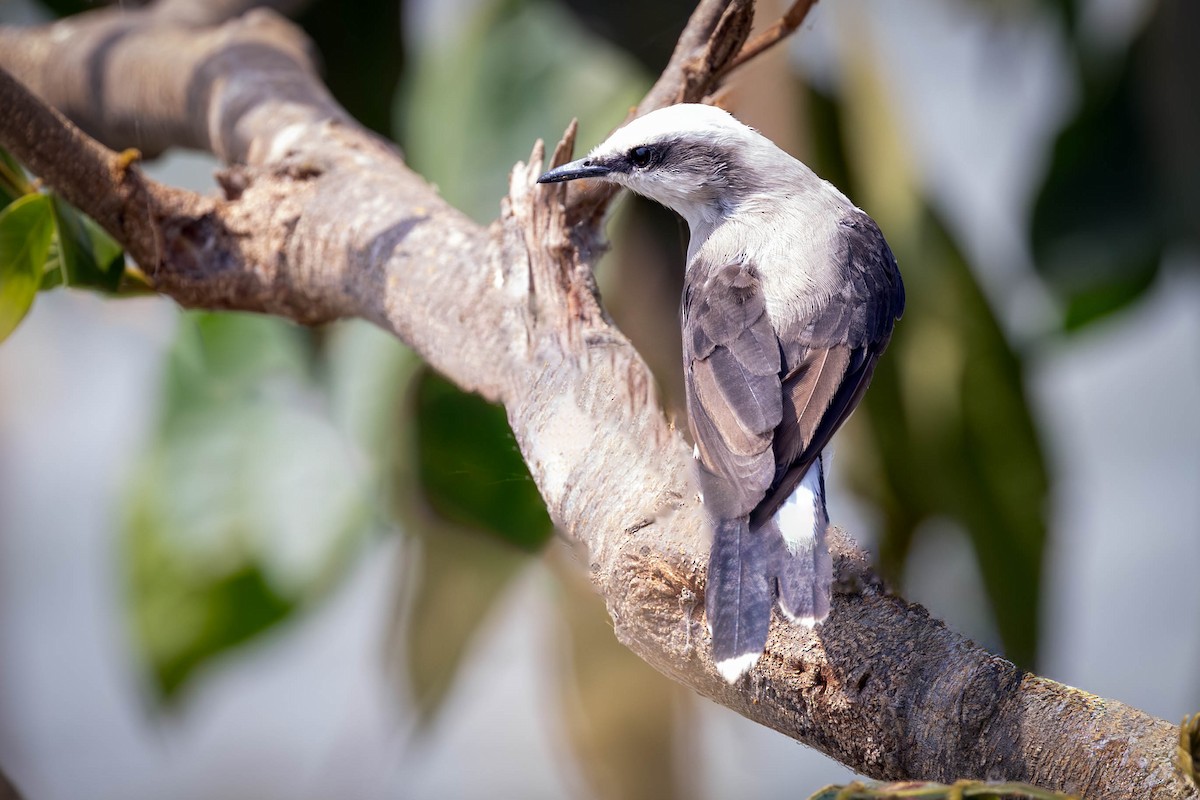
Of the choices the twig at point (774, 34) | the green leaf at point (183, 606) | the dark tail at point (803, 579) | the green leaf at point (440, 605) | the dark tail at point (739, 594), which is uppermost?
the twig at point (774, 34)

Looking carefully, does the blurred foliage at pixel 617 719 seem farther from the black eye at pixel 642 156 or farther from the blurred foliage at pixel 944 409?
the black eye at pixel 642 156

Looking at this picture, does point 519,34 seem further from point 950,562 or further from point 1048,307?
point 1048,307

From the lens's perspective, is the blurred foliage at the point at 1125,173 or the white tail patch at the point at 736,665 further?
the blurred foliage at the point at 1125,173

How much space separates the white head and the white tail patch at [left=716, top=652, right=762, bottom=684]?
0.30 meters

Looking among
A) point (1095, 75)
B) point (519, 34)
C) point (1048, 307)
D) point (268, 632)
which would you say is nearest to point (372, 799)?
point (268, 632)

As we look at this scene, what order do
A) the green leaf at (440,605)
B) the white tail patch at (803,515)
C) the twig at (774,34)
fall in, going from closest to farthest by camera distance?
the white tail patch at (803,515) → the twig at (774,34) → the green leaf at (440,605)

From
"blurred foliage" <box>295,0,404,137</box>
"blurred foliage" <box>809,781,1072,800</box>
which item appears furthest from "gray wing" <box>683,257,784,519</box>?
"blurred foliage" <box>295,0,404,137</box>

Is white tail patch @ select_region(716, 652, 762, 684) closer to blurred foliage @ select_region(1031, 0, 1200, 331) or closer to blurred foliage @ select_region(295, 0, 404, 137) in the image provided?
blurred foliage @ select_region(1031, 0, 1200, 331)

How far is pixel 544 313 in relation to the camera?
91cm

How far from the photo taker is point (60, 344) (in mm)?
2291

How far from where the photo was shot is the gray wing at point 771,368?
63 cm

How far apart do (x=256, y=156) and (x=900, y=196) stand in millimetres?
754

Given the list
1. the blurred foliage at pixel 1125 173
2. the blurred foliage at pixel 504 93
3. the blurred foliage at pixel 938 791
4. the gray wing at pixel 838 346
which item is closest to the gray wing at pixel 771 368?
the gray wing at pixel 838 346

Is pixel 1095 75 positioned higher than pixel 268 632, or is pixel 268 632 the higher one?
pixel 1095 75
